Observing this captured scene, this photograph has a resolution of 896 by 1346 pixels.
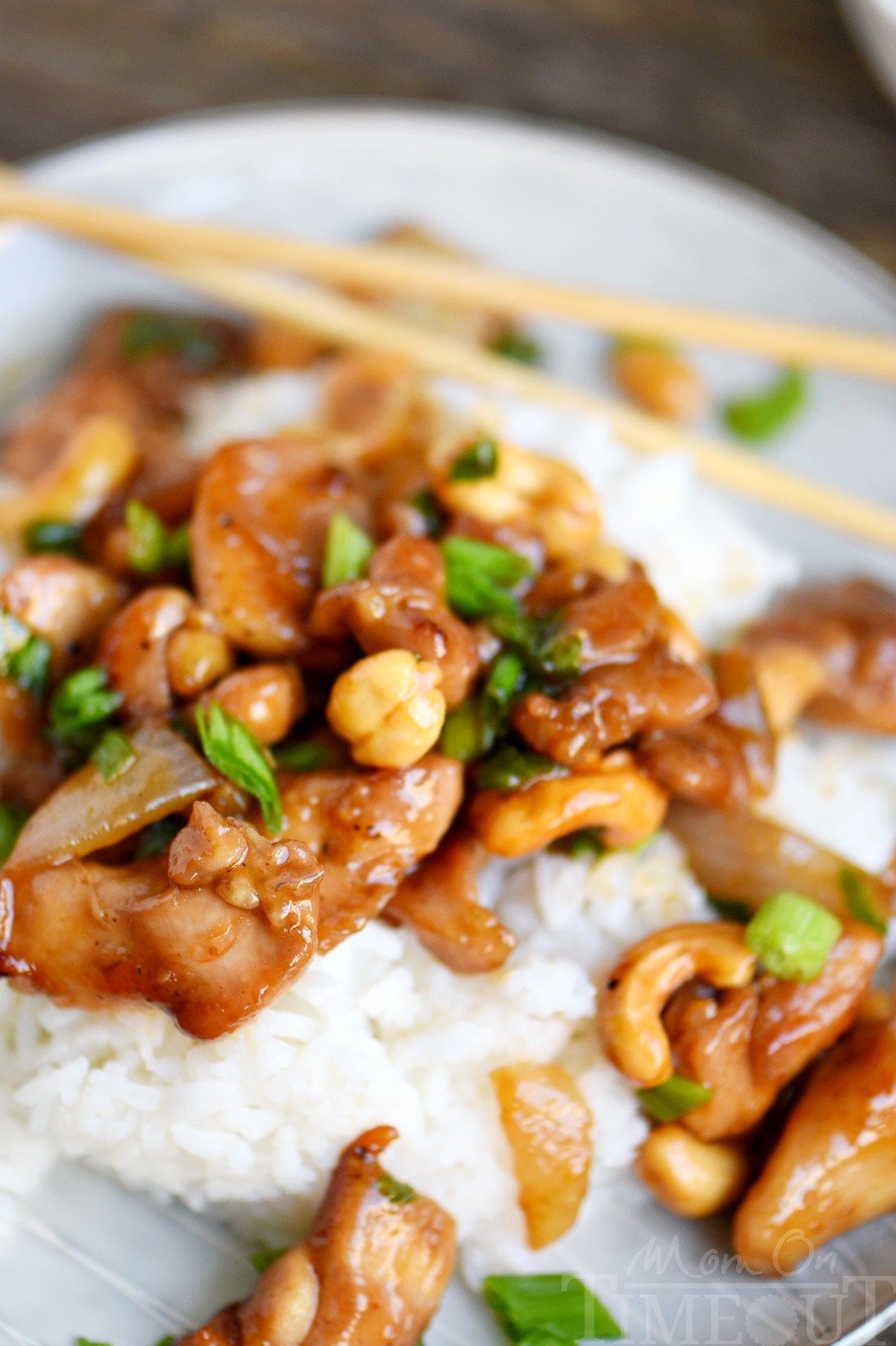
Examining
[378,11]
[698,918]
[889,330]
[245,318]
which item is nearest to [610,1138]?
[698,918]

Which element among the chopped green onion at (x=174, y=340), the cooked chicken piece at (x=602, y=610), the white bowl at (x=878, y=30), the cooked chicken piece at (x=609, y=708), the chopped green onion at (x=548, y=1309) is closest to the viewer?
the chopped green onion at (x=548, y=1309)

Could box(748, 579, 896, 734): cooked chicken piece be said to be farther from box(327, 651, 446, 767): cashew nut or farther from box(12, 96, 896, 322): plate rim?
box(327, 651, 446, 767): cashew nut

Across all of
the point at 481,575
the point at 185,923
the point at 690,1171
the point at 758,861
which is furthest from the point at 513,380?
the point at 690,1171

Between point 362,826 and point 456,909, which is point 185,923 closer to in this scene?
point 362,826

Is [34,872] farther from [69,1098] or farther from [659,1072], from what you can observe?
[659,1072]

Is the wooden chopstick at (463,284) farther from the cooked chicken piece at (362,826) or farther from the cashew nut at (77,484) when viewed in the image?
the cooked chicken piece at (362,826)

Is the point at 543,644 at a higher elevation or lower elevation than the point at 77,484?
higher

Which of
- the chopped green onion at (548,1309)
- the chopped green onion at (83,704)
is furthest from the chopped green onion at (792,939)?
the chopped green onion at (83,704)
